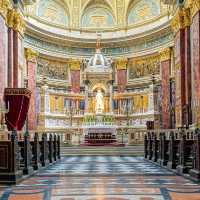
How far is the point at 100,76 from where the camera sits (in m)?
24.6

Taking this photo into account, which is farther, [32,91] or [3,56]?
[32,91]

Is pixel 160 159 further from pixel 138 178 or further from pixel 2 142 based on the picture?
pixel 2 142

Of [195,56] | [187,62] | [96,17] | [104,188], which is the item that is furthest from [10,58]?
[104,188]

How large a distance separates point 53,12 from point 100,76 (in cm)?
576

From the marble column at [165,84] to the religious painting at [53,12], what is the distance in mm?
7387

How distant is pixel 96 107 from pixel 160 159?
42.3 ft

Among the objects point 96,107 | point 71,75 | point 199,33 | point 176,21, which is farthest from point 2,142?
point 71,75

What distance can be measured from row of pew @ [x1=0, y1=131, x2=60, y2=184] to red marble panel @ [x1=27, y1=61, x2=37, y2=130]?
33.5 feet

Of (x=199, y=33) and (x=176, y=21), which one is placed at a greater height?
(x=176, y=21)

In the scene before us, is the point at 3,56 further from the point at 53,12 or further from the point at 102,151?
the point at 53,12

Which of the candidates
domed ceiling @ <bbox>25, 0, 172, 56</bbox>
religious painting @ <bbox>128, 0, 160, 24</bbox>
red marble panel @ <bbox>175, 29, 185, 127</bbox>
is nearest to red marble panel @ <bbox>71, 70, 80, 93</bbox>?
domed ceiling @ <bbox>25, 0, 172, 56</bbox>

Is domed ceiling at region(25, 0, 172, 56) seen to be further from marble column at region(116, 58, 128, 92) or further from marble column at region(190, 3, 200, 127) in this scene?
marble column at region(190, 3, 200, 127)

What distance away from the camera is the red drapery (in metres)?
14.4

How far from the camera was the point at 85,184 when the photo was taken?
7223 mm
